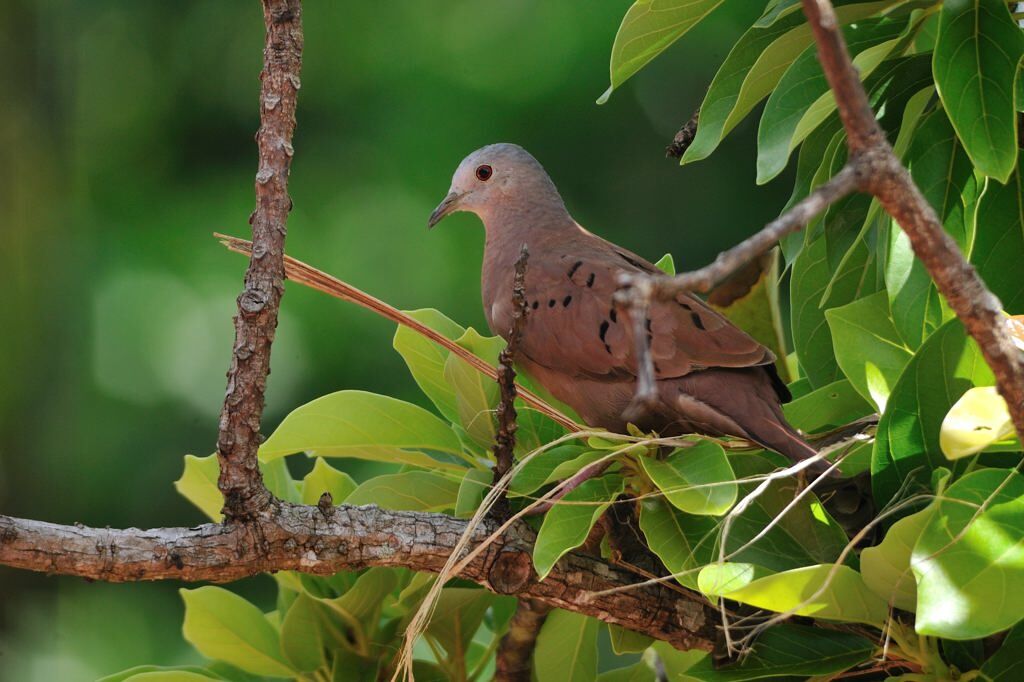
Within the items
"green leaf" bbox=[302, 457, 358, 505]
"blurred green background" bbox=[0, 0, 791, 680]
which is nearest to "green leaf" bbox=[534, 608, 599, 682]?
"green leaf" bbox=[302, 457, 358, 505]

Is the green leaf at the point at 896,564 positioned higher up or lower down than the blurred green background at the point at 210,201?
lower down

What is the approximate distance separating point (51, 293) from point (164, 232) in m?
0.48

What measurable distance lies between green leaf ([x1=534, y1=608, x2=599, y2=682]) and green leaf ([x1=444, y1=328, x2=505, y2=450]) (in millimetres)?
203

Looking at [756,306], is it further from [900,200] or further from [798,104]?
[900,200]

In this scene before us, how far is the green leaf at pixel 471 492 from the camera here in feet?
3.29

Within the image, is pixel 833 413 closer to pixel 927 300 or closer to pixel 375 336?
pixel 927 300

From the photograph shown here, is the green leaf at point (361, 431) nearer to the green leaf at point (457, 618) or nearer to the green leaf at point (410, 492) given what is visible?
the green leaf at point (410, 492)

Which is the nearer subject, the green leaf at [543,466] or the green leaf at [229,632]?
the green leaf at [543,466]

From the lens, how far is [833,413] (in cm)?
112

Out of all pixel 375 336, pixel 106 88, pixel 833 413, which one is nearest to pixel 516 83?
pixel 375 336

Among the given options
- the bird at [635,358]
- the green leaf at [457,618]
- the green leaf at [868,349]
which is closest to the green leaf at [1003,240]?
the green leaf at [868,349]

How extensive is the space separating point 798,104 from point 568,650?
0.54 meters

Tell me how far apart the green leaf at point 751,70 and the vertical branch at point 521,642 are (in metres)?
0.45

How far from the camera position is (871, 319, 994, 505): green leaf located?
87 cm
